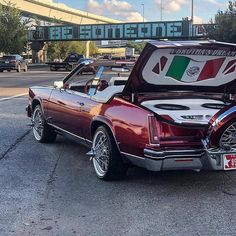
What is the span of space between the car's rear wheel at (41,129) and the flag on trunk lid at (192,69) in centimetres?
267

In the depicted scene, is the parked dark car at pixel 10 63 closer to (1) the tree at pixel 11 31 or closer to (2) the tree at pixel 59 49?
(1) the tree at pixel 11 31

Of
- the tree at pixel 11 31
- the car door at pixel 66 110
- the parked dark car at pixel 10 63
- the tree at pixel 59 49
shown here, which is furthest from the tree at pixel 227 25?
the tree at pixel 59 49

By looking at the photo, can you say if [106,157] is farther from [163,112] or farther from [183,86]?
[183,86]

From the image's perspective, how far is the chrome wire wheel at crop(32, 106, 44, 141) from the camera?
27.6ft

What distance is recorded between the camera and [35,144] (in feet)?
27.4

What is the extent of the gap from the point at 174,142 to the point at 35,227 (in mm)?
1773

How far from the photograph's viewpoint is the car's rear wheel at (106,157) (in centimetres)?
590

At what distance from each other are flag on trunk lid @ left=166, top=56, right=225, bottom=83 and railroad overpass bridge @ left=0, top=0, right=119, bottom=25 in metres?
67.6

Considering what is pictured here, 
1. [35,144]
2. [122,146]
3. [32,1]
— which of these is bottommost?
[35,144]

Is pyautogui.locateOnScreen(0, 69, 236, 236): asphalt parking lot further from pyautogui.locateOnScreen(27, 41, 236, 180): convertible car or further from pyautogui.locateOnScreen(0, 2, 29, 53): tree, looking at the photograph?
pyautogui.locateOnScreen(0, 2, 29, 53): tree

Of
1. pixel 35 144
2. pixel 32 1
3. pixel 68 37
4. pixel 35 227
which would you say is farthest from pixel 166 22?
pixel 35 227

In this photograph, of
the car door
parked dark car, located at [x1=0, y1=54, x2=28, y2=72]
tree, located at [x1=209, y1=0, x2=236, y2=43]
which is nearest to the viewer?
the car door

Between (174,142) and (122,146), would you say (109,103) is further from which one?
(174,142)

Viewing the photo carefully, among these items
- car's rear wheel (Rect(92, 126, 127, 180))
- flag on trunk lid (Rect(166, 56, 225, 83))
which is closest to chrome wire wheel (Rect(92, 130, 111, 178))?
car's rear wheel (Rect(92, 126, 127, 180))
